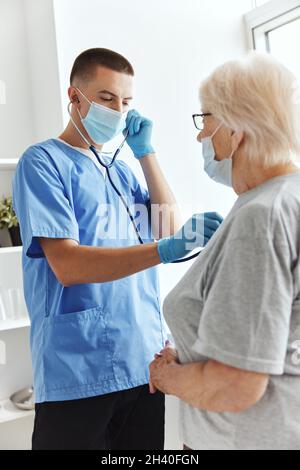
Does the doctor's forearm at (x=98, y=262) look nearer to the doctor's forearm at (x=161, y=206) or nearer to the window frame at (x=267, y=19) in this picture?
the doctor's forearm at (x=161, y=206)

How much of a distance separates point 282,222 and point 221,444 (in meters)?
0.43

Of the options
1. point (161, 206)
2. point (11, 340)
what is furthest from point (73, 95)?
point (11, 340)

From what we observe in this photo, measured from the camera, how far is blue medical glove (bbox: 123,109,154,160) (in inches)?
62.7

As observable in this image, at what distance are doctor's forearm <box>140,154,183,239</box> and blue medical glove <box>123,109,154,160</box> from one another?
2.3 inches

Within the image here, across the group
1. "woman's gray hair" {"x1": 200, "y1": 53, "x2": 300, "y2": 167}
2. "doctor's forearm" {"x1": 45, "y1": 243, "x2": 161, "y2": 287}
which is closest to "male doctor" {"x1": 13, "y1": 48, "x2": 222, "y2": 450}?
"doctor's forearm" {"x1": 45, "y1": 243, "x2": 161, "y2": 287}

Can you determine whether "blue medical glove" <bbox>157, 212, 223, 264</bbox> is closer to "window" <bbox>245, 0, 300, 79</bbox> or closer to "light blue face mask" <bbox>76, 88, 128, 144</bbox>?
"light blue face mask" <bbox>76, 88, 128, 144</bbox>

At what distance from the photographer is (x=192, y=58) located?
2.30m

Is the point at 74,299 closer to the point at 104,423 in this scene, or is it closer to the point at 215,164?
the point at 104,423

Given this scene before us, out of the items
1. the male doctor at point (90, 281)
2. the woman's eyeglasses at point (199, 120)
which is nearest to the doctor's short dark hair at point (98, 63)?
the male doctor at point (90, 281)

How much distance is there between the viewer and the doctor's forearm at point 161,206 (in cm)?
161

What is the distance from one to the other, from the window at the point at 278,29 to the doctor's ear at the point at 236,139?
1.40 metres

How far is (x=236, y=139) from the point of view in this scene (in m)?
0.99
